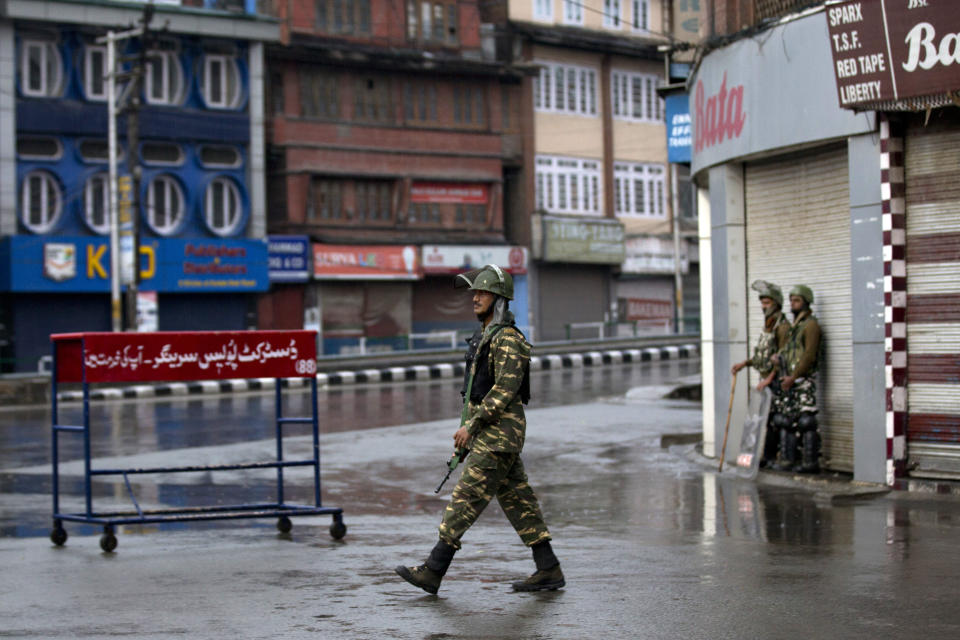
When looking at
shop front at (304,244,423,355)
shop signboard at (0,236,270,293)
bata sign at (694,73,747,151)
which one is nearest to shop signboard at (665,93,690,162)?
bata sign at (694,73,747,151)

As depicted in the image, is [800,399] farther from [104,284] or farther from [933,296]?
[104,284]

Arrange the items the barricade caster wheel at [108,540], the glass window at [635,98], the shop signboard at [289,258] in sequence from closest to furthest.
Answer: the barricade caster wheel at [108,540] < the shop signboard at [289,258] < the glass window at [635,98]

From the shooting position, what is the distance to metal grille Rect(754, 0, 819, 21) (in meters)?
13.4

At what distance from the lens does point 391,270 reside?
46594 millimetres

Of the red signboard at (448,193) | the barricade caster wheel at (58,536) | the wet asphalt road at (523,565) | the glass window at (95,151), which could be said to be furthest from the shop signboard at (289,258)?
the barricade caster wheel at (58,536)

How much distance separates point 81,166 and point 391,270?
36.0 ft

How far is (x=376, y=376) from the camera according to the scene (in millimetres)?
34875

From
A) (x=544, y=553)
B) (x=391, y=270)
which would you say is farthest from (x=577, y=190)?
(x=544, y=553)

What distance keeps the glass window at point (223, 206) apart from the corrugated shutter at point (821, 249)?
31.1 meters

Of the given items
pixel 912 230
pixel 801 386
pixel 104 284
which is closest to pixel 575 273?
pixel 104 284

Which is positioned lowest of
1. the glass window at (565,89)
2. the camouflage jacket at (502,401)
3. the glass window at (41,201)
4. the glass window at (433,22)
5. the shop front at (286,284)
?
the camouflage jacket at (502,401)

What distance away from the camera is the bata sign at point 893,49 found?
11047 mm

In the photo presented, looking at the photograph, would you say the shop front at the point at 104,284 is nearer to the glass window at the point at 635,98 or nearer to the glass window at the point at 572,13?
the glass window at the point at 572,13

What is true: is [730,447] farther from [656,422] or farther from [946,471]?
[656,422]
